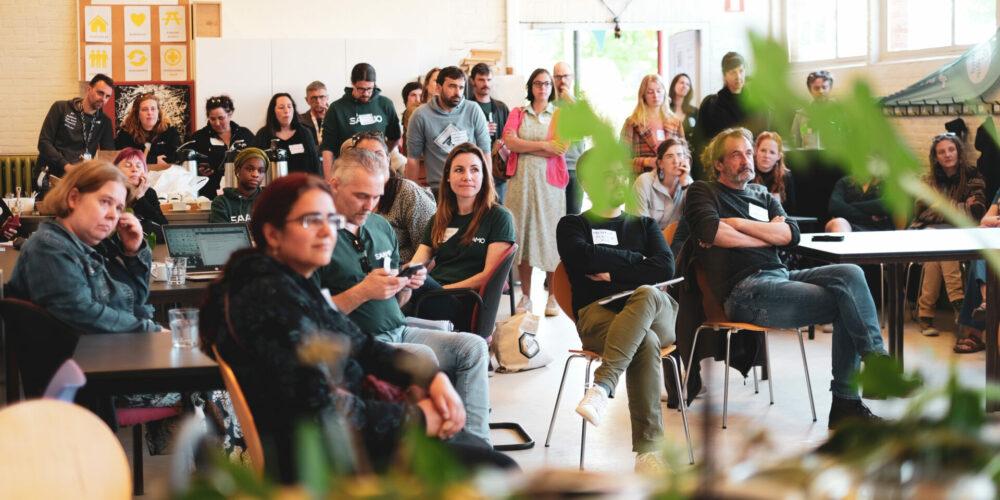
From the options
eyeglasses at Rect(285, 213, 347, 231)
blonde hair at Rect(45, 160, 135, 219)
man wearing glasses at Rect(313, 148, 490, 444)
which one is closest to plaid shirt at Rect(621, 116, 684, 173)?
eyeglasses at Rect(285, 213, 347, 231)

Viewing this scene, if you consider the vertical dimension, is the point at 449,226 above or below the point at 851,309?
above

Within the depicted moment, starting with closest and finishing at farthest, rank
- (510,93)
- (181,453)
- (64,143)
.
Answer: (181,453), (64,143), (510,93)

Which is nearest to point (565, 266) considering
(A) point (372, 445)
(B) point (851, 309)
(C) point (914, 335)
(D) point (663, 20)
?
(B) point (851, 309)

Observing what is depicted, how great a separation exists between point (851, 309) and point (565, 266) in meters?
1.16

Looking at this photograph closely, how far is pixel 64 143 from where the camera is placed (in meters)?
8.59

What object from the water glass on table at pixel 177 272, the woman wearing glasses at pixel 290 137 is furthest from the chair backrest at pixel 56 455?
the woman wearing glasses at pixel 290 137

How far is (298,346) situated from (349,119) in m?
5.05

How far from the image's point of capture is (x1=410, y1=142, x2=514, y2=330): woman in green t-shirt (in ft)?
13.9

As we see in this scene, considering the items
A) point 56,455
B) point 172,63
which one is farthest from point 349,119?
point 56,455

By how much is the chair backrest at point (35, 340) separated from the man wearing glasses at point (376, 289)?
774 millimetres

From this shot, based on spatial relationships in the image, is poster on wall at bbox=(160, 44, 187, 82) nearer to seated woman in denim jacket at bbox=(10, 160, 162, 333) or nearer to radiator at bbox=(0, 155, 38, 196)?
radiator at bbox=(0, 155, 38, 196)

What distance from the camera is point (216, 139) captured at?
7.61m

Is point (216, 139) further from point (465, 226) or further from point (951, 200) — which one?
point (951, 200)

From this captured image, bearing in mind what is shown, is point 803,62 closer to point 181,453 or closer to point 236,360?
point 181,453
